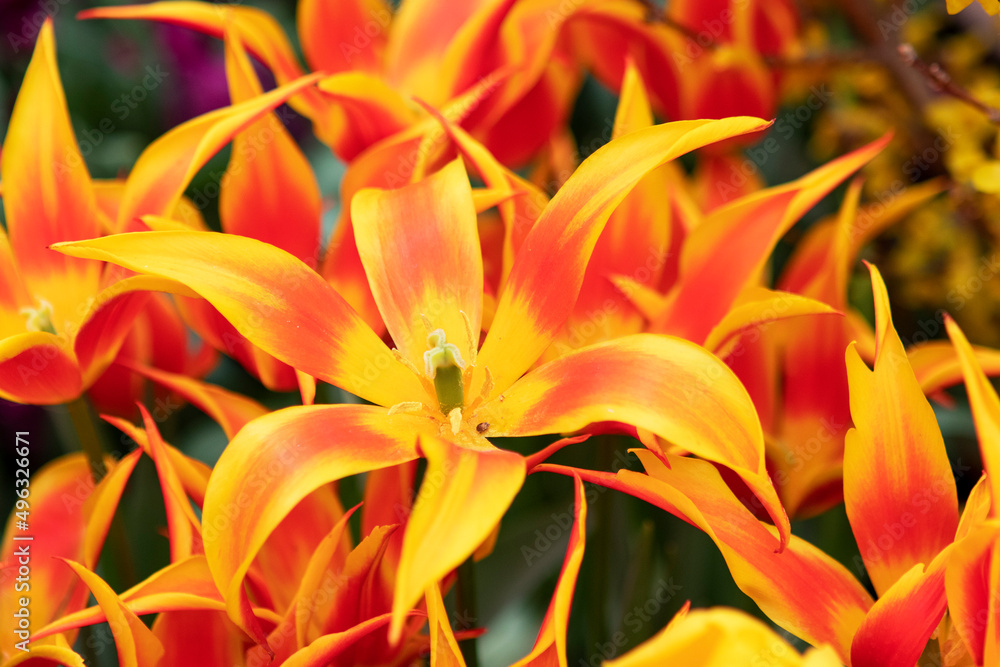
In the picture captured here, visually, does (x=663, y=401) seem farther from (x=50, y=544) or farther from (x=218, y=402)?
(x=50, y=544)

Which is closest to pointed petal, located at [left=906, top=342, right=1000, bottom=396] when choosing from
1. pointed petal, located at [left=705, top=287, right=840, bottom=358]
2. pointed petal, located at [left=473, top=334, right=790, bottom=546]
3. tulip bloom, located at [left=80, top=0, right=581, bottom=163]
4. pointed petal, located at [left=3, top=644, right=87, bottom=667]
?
pointed petal, located at [left=705, top=287, right=840, bottom=358]

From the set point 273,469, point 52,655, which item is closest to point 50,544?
point 52,655

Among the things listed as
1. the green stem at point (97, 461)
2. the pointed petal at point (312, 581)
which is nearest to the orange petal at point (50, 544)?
the green stem at point (97, 461)

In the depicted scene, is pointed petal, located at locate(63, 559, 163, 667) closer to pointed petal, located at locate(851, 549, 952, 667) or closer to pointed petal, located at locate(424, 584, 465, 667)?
pointed petal, located at locate(424, 584, 465, 667)

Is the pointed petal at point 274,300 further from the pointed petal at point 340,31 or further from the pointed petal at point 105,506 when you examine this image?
the pointed petal at point 340,31

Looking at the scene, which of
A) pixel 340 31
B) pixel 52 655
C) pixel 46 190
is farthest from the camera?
pixel 340 31

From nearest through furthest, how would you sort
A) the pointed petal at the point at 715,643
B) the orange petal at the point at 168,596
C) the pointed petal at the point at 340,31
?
the pointed petal at the point at 715,643
the orange petal at the point at 168,596
the pointed petal at the point at 340,31

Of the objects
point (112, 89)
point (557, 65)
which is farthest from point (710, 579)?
point (112, 89)
